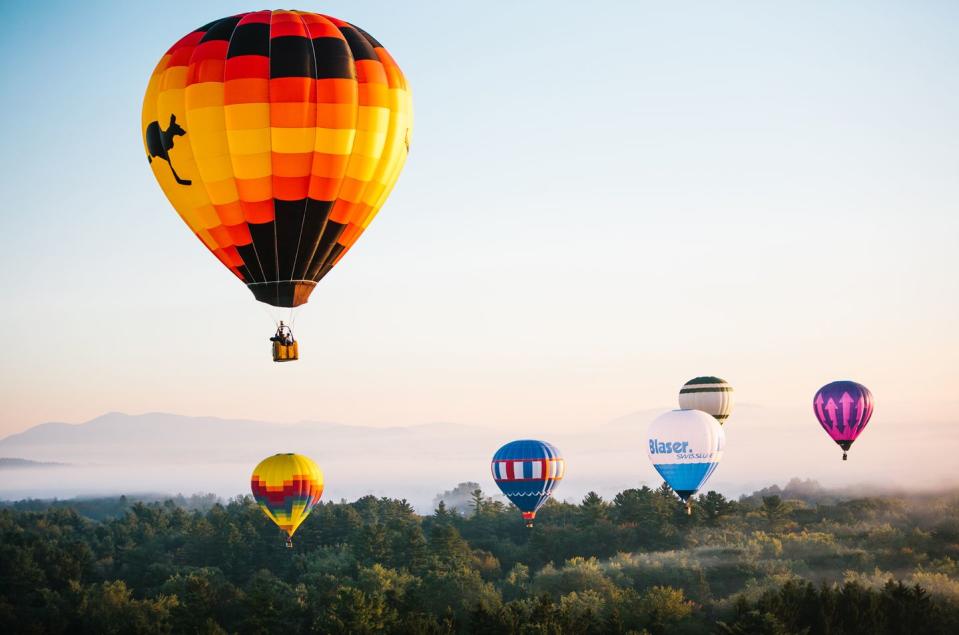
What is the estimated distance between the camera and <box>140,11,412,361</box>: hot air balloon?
109ft

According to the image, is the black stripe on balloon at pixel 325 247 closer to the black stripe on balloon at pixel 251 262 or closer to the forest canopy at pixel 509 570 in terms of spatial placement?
the black stripe on balloon at pixel 251 262

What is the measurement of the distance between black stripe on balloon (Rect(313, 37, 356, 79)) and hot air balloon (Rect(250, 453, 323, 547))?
38.1m

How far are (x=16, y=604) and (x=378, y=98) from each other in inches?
3090

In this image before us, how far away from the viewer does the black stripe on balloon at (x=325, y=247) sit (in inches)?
1351

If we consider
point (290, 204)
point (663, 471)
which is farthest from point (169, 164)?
point (663, 471)

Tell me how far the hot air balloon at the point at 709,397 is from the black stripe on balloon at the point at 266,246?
117 ft

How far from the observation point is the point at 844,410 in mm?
64375

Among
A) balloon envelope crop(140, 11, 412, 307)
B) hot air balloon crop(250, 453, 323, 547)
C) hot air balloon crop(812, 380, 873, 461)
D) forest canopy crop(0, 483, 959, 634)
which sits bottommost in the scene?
forest canopy crop(0, 483, 959, 634)

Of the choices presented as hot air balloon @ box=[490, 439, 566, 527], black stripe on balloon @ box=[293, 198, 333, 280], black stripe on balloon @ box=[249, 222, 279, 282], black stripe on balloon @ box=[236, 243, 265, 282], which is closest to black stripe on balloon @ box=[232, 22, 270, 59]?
black stripe on balloon @ box=[293, 198, 333, 280]

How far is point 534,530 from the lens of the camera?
11650 cm

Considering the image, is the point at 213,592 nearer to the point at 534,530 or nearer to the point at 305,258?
the point at 534,530

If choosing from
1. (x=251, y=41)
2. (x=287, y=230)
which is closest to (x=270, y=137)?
(x=287, y=230)

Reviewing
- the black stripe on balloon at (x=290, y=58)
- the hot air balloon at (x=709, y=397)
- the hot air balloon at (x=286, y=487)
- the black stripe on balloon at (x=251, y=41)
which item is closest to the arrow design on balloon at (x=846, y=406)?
the hot air balloon at (x=709, y=397)

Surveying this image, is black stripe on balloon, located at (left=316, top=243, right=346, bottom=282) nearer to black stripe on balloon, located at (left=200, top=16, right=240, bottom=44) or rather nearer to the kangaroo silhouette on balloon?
the kangaroo silhouette on balloon
